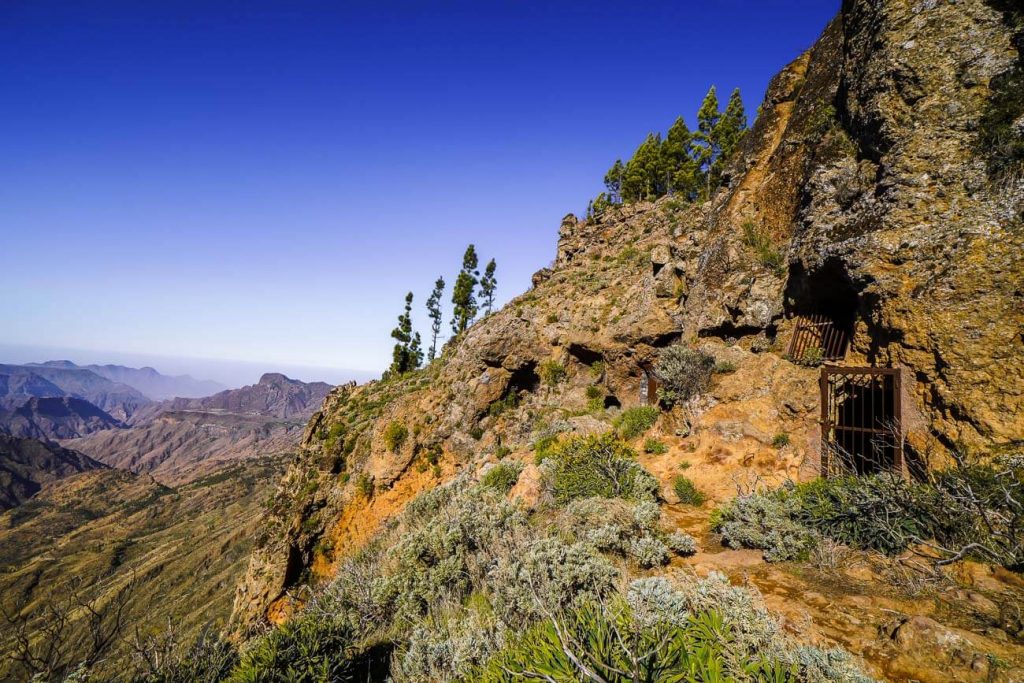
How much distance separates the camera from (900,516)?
242 inches

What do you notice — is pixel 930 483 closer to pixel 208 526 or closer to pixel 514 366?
pixel 514 366

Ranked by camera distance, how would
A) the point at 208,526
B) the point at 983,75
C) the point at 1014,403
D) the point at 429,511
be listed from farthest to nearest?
the point at 208,526
the point at 429,511
the point at 983,75
the point at 1014,403

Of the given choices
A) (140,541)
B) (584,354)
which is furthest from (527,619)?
(140,541)

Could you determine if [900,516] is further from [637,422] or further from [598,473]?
[637,422]

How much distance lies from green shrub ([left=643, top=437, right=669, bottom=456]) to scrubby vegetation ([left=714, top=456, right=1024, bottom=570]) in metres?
3.61

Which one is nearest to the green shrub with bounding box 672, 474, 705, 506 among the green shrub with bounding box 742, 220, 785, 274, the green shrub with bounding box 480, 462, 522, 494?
the green shrub with bounding box 480, 462, 522, 494

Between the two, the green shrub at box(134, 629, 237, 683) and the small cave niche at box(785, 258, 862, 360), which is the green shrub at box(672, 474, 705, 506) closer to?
the small cave niche at box(785, 258, 862, 360)

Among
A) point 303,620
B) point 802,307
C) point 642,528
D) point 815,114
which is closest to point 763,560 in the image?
point 642,528

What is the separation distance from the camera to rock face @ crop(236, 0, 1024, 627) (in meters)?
7.30

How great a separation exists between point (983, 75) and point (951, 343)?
5.96 metres

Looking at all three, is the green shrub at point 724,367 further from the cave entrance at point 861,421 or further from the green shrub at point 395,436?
the green shrub at point 395,436

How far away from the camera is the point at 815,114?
44.2ft

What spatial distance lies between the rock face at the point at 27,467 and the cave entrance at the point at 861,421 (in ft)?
804

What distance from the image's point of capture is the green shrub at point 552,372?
67.5 ft
